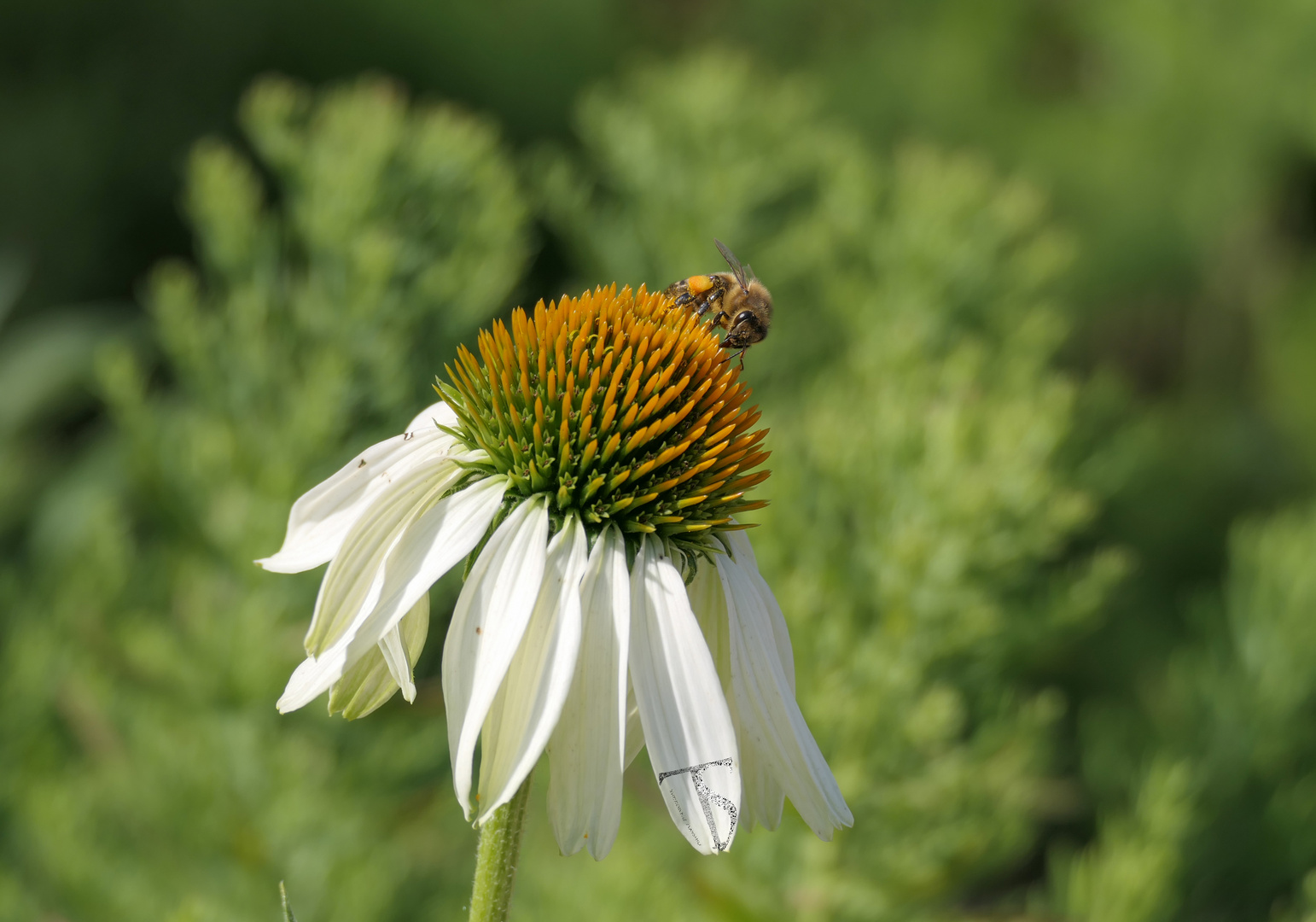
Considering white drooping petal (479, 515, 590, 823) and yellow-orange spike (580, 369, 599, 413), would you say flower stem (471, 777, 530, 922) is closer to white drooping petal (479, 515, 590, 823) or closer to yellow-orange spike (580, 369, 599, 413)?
white drooping petal (479, 515, 590, 823)

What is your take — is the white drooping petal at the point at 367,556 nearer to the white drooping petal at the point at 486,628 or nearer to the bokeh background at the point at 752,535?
the white drooping petal at the point at 486,628

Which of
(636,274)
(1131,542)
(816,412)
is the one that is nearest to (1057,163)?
(1131,542)

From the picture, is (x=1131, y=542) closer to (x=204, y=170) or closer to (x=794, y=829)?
(x=794, y=829)

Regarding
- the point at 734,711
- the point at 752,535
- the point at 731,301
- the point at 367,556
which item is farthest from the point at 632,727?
the point at 752,535

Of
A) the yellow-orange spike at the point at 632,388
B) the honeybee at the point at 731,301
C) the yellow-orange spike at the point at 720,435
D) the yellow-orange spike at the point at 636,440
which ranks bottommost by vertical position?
the yellow-orange spike at the point at 636,440

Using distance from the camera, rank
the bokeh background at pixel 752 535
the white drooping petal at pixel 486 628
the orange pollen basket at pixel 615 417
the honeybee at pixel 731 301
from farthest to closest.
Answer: the bokeh background at pixel 752 535 → the honeybee at pixel 731 301 → the orange pollen basket at pixel 615 417 → the white drooping petal at pixel 486 628

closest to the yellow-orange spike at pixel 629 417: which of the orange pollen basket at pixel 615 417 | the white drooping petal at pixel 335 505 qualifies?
the orange pollen basket at pixel 615 417

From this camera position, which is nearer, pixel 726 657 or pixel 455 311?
pixel 726 657
